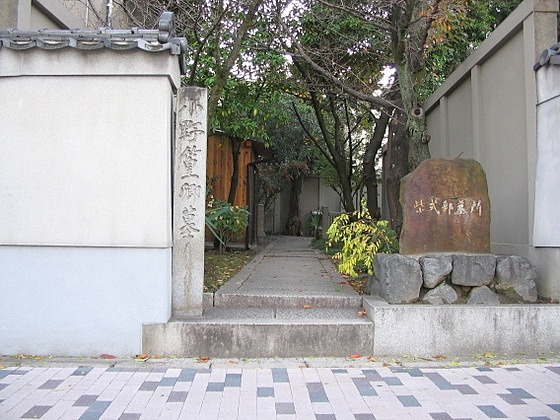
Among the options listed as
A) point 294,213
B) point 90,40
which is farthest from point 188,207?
point 294,213

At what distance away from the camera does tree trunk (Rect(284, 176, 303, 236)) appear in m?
21.2

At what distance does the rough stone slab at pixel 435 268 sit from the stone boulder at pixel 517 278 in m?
0.59

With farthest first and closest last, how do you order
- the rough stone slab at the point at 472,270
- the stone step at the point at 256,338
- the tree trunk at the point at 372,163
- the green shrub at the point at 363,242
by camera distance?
1. the tree trunk at the point at 372,163
2. the green shrub at the point at 363,242
3. the rough stone slab at the point at 472,270
4. the stone step at the point at 256,338

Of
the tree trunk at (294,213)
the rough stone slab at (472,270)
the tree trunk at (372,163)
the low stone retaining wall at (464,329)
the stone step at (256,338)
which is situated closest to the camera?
the stone step at (256,338)

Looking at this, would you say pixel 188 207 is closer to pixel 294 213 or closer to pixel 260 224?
pixel 260 224

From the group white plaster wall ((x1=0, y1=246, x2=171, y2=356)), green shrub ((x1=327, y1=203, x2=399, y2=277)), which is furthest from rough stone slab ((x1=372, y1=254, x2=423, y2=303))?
white plaster wall ((x1=0, y1=246, x2=171, y2=356))

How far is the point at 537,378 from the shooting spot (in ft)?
14.4

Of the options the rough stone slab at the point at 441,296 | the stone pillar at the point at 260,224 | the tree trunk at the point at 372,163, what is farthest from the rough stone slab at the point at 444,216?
the stone pillar at the point at 260,224

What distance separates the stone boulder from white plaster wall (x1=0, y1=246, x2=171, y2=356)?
3.76m

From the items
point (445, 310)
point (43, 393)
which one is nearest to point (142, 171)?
point (43, 393)

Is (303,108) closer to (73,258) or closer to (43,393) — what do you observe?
(73,258)

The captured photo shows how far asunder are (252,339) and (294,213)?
53.7ft

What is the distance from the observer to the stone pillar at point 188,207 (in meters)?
5.23

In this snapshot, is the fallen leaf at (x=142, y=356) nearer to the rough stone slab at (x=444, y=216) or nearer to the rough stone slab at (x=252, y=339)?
the rough stone slab at (x=252, y=339)
